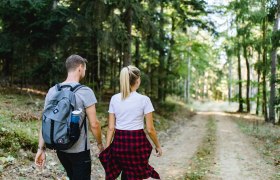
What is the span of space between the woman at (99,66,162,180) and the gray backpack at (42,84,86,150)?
2.86 ft

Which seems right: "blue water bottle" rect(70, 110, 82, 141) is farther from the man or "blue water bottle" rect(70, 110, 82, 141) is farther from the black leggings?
the black leggings

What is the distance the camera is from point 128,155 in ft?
16.6

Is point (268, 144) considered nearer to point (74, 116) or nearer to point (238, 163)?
point (238, 163)

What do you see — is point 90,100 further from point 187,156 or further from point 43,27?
point 43,27

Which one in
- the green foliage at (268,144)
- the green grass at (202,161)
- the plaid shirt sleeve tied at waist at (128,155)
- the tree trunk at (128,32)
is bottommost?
the green foliage at (268,144)

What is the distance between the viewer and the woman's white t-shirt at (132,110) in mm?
4926

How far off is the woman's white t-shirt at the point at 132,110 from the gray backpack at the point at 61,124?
0.85 m

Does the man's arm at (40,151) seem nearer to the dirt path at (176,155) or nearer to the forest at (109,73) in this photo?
the forest at (109,73)

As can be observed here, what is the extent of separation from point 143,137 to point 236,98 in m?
34.5

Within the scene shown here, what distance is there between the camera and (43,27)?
18188 mm

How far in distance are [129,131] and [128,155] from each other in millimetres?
345

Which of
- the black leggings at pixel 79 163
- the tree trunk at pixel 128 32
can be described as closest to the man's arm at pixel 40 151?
the black leggings at pixel 79 163

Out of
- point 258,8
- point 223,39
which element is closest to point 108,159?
point 258,8

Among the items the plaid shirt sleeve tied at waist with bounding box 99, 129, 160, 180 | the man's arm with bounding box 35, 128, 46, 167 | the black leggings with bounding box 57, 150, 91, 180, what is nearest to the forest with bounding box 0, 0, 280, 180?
the man's arm with bounding box 35, 128, 46, 167
